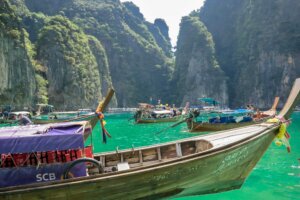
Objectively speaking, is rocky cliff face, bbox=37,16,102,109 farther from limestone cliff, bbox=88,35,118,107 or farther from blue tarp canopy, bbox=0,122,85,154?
blue tarp canopy, bbox=0,122,85,154

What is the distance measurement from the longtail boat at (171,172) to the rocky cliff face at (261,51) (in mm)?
93014

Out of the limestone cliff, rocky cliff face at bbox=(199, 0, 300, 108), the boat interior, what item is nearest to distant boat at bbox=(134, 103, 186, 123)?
the boat interior

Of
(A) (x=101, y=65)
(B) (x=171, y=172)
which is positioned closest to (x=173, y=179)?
(B) (x=171, y=172)

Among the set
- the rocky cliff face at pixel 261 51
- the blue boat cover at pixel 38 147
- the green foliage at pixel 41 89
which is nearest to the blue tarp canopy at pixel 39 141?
the blue boat cover at pixel 38 147

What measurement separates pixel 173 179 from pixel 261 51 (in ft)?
340

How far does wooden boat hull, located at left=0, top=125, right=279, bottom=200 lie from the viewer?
6590 mm

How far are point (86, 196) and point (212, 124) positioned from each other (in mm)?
18327

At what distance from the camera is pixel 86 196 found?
22.3ft

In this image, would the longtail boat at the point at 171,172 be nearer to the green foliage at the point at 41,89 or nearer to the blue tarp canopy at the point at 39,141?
the blue tarp canopy at the point at 39,141

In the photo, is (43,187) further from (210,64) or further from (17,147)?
(210,64)

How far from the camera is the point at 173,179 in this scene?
24.5ft

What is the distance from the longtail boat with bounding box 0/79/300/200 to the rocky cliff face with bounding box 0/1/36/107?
4871 centimetres

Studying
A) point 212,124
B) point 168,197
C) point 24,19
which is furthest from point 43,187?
point 24,19

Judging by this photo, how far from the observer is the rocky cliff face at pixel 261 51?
3772 inches
